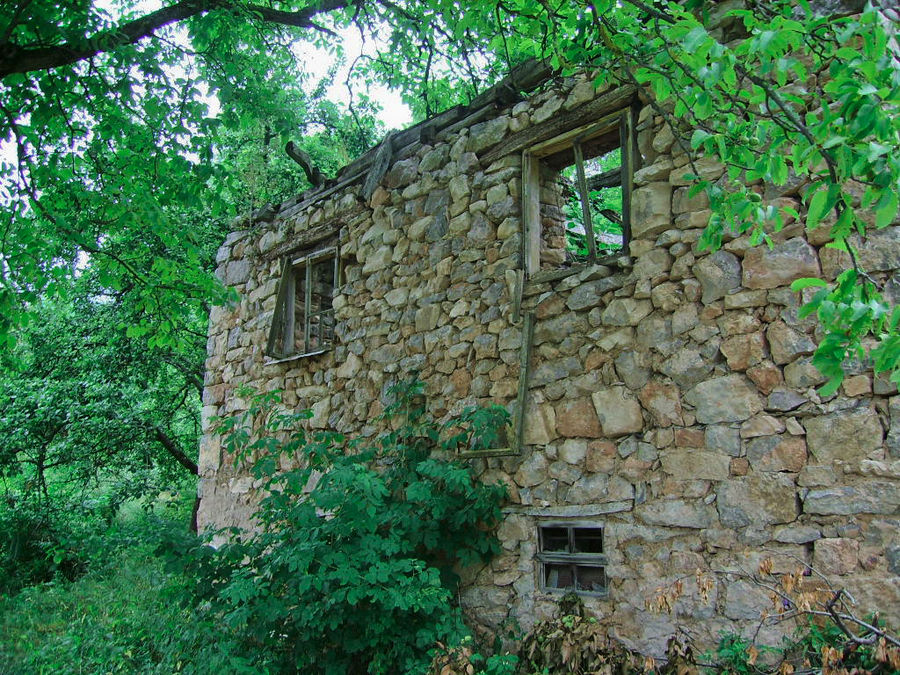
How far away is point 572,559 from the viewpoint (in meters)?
4.02

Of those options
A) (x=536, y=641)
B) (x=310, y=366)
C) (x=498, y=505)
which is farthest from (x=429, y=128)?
(x=536, y=641)

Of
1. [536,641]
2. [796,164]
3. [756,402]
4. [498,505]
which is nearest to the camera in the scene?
[796,164]

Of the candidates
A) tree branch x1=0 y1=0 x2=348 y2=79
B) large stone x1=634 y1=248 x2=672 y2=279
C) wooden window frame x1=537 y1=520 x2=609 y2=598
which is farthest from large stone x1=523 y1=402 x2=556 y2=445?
tree branch x1=0 y1=0 x2=348 y2=79

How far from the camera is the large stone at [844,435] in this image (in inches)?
122

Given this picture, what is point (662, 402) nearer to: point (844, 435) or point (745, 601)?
point (844, 435)

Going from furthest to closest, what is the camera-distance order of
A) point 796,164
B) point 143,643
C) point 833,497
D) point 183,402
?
point 183,402
point 143,643
point 833,497
point 796,164

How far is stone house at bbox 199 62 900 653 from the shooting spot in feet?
10.6

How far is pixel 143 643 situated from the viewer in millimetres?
5102

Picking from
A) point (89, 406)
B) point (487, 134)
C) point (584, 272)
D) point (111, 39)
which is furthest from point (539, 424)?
point (89, 406)

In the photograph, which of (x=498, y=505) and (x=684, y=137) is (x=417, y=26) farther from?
(x=498, y=505)

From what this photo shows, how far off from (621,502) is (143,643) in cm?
367

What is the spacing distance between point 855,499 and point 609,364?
1399mm

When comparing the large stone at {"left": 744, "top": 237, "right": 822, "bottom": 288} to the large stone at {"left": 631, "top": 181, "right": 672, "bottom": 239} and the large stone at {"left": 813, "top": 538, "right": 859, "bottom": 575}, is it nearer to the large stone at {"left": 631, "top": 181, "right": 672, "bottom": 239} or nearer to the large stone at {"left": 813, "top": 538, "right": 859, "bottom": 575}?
the large stone at {"left": 631, "top": 181, "right": 672, "bottom": 239}

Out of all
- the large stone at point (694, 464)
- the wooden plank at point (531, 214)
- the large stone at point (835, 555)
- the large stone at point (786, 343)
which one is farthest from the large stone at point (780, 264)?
the wooden plank at point (531, 214)
